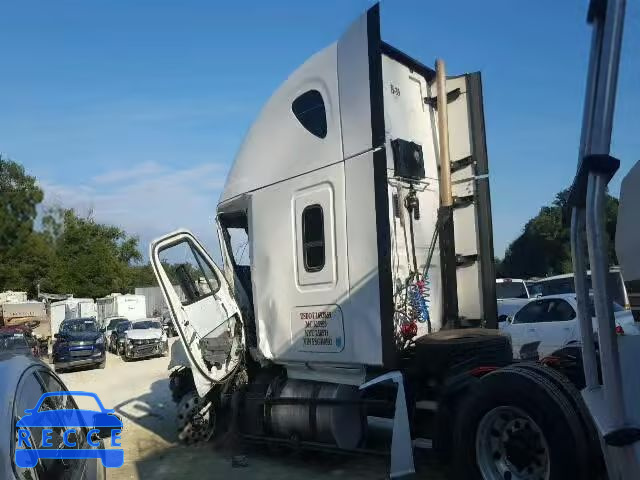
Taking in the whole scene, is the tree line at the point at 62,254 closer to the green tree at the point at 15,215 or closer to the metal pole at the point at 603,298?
the green tree at the point at 15,215

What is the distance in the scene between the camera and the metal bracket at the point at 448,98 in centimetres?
643

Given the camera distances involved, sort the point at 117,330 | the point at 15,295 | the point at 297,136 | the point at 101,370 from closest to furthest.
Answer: the point at 297,136
the point at 101,370
the point at 117,330
the point at 15,295

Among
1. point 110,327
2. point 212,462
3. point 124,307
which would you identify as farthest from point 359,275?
point 124,307

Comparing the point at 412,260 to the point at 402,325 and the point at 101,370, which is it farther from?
the point at 101,370

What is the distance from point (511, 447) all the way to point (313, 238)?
9.29 ft

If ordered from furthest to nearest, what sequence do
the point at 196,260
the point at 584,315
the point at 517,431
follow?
1. the point at 196,260
2. the point at 517,431
3. the point at 584,315

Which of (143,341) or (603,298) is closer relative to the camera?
(603,298)

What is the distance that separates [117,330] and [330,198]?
903 inches

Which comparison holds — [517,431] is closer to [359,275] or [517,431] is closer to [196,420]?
[359,275]

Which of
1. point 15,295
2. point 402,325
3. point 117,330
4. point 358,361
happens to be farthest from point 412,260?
point 15,295

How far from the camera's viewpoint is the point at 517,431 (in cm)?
404

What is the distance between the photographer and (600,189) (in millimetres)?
2783

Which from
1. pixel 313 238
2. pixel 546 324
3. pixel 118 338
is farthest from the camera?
pixel 118 338

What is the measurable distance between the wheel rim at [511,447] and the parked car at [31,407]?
2603 millimetres
